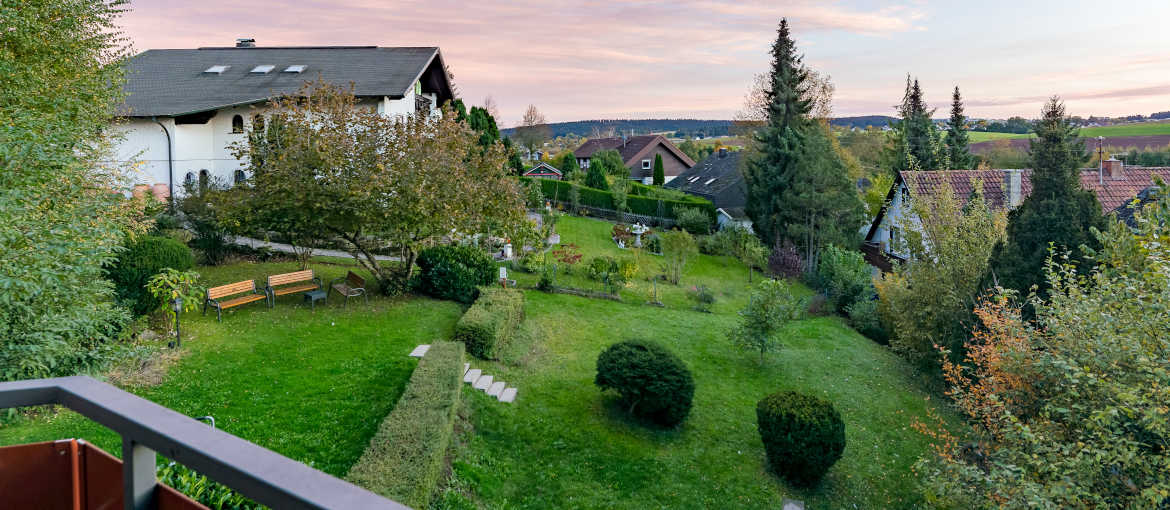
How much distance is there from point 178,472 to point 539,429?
6.52 m

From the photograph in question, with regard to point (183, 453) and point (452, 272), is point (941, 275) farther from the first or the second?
point (183, 453)

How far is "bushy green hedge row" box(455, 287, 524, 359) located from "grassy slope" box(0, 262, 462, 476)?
880 mm

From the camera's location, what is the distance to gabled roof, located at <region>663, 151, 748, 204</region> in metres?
43.3

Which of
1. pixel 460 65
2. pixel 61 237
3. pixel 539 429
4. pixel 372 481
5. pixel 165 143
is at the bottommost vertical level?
pixel 539 429

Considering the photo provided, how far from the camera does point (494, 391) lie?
474 inches

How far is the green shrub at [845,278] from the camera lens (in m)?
24.0

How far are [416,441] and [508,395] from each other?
13.1 feet

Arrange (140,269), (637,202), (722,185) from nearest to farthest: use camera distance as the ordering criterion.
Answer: (140,269), (637,202), (722,185)

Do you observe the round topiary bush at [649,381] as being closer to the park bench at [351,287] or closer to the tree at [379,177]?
the tree at [379,177]

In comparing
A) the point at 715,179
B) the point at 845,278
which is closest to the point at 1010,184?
the point at 845,278

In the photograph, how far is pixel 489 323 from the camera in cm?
1399

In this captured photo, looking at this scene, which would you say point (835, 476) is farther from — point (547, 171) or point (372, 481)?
point (547, 171)

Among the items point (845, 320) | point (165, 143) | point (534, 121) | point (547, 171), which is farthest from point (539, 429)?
point (534, 121)

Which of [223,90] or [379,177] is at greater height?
[223,90]
